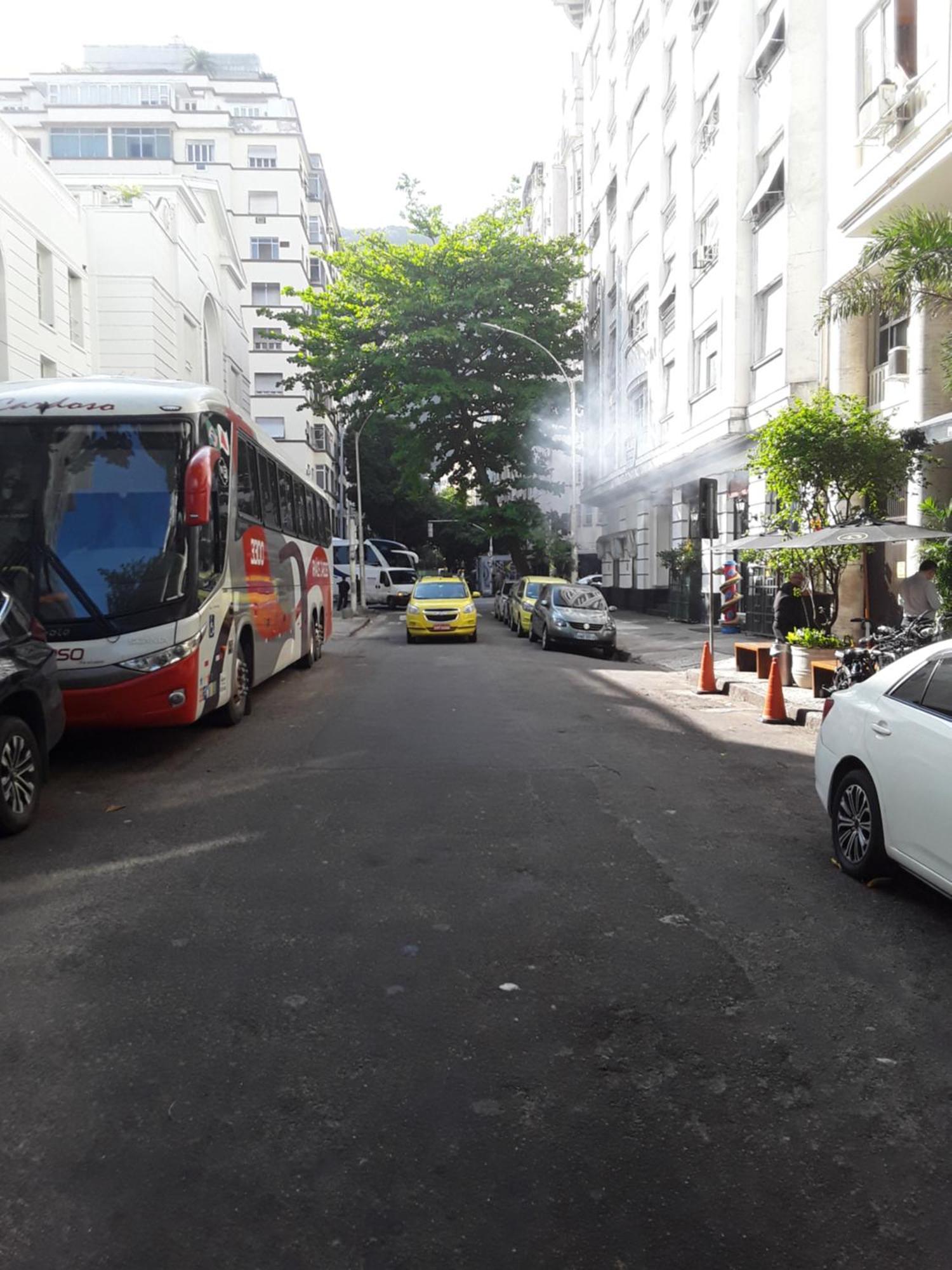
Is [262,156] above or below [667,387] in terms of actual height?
above

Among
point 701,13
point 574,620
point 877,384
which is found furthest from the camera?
point 701,13

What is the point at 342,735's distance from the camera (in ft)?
32.6

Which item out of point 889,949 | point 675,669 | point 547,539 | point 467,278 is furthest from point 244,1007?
point 547,539

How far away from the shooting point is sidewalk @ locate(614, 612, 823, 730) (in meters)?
12.0

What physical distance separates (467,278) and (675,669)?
22013mm

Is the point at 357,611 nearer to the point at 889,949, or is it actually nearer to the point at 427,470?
the point at 427,470

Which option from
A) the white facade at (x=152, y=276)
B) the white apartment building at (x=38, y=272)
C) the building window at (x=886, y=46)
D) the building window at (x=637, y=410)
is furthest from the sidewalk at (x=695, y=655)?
the white apartment building at (x=38, y=272)

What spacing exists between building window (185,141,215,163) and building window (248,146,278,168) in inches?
79.4

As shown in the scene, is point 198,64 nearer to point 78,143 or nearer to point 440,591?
point 78,143

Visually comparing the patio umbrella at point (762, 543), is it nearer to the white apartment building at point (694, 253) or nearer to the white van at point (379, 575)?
the white apartment building at point (694, 253)

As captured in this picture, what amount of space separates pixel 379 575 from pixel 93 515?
40172 mm

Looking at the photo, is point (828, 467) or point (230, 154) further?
point (230, 154)

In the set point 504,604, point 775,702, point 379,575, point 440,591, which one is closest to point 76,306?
point 440,591

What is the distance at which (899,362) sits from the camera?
51.8ft
